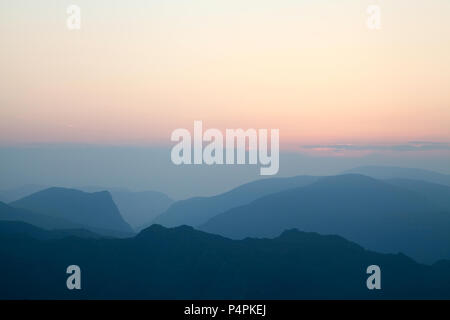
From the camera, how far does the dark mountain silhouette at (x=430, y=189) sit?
1164cm

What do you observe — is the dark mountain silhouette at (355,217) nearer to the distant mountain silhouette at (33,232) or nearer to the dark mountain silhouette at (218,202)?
the dark mountain silhouette at (218,202)

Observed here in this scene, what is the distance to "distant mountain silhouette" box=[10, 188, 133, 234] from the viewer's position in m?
12.0

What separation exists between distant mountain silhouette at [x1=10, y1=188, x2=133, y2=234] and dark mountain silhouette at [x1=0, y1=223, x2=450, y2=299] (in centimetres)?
64

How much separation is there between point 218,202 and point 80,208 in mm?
3834

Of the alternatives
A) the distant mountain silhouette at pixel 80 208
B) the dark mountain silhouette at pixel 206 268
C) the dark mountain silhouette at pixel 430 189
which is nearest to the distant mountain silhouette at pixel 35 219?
the distant mountain silhouette at pixel 80 208

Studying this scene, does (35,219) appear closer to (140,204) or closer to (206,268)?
(140,204)

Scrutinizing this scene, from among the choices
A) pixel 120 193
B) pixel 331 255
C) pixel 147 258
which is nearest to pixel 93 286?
pixel 147 258

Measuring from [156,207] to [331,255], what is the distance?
445cm

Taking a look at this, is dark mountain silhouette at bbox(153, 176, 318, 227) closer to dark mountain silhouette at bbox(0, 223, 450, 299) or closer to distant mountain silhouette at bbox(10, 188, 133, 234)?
dark mountain silhouette at bbox(0, 223, 450, 299)

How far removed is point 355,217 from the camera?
11820 millimetres

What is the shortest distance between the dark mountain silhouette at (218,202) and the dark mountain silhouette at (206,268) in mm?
319

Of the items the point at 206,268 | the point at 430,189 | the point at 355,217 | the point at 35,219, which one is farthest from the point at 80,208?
the point at 430,189

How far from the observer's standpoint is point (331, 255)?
11398mm
